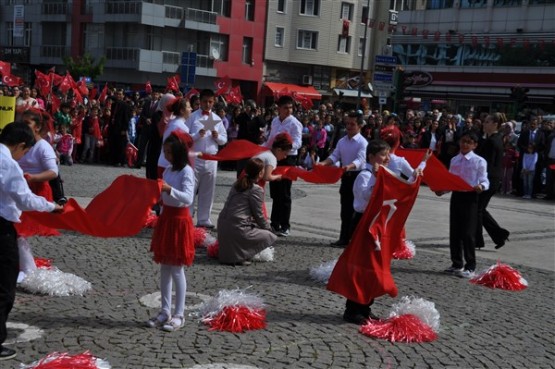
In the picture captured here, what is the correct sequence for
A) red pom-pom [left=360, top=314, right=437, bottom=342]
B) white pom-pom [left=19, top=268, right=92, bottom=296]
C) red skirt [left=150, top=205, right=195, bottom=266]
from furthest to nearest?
white pom-pom [left=19, top=268, right=92, bottom=296], red pom-pom [left=360, top=314, right=437, bottom=342], red skirt [left=150, top=205, right=195, bottom=266]

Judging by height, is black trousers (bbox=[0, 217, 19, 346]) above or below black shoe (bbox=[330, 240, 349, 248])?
above

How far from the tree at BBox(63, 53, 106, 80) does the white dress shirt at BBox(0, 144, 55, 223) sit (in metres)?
41.6

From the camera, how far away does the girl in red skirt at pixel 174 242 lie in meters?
6.00

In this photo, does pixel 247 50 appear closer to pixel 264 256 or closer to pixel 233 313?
pixel 264 256

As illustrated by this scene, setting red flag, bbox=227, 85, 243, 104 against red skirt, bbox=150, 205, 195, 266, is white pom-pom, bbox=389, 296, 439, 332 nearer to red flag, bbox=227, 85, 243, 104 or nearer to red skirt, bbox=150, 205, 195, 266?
red skirt, bbox=150, 205, 195, 266

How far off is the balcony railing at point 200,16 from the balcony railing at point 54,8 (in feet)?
29.6

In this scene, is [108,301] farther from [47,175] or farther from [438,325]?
[438,325]

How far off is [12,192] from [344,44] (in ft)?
176

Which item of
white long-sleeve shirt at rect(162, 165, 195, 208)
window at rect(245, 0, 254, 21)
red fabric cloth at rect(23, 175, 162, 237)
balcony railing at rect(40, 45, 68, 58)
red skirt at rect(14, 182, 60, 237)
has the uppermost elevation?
window at rect(245, 0, 254, 21)

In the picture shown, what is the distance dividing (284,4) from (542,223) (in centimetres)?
4182

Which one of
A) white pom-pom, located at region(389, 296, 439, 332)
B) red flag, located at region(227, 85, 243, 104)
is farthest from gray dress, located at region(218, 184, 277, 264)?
red flag, located at region(227, 85, 243, 104)

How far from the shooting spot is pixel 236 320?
6.12 meters

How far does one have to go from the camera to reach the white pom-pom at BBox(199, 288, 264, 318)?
Result: 628 cm

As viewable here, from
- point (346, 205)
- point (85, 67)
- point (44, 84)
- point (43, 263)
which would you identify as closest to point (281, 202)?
point (346, 205)
